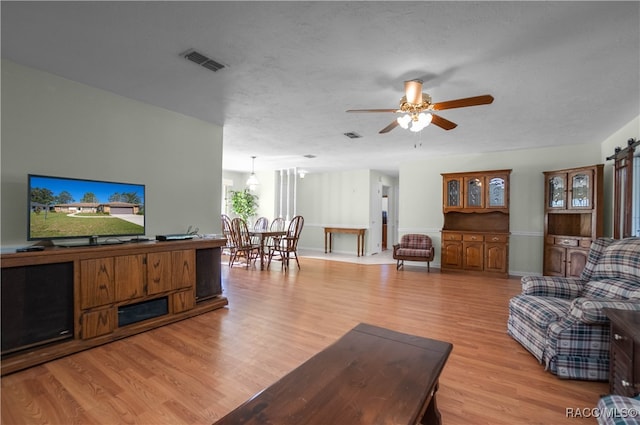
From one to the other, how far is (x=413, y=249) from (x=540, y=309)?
3.93 meters

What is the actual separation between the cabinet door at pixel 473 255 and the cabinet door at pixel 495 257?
0.08 meters

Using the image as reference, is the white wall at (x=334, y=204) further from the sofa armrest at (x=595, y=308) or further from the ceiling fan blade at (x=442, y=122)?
the sofa armrest at (x=595, y=308)

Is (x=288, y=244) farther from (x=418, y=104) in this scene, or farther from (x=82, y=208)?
(x=418, y=104)

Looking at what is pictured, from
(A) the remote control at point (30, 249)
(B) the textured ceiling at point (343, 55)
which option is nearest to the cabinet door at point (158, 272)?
(A) the remote control at point (30, 249)

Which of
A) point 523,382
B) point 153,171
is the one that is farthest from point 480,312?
point 153,171

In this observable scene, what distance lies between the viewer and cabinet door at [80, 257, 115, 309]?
8.14 ft

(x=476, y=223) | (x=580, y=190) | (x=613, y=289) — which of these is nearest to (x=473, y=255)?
(x=476, y=223)

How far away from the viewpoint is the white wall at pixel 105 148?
8.09 ft

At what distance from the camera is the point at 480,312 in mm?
3523

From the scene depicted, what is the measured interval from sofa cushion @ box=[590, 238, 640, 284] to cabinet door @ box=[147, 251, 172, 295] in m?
4.10

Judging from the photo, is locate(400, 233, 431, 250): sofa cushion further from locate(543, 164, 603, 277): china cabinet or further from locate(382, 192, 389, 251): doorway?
locate(382, 192, 389, 251): doorway

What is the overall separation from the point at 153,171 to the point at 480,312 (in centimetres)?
422

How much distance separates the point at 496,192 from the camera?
18.3ft

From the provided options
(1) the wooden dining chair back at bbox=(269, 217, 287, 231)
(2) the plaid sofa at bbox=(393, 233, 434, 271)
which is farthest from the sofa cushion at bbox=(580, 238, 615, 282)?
(1) the wooden dining chair back at bbox=(269, 217, 287, 231)
